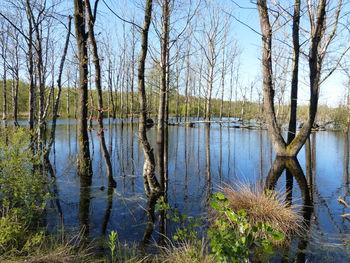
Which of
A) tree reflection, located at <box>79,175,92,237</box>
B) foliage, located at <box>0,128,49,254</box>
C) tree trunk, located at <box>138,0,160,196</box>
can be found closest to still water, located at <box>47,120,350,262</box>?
tree reflection, located at <box>79,175,92,237</box>

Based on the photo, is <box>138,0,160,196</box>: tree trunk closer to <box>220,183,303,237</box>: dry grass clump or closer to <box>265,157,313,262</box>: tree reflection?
<box>220,183,303,237</box>: dry grass clump

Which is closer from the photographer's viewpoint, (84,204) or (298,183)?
(84,204)

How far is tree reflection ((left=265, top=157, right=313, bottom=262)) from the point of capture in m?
3.77

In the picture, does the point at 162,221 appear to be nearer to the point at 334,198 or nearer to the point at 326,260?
the point at 326,260

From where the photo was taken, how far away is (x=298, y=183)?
726cm

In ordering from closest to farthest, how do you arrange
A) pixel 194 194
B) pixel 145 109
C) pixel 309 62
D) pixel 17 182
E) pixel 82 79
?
pixel 17 182 → pixel 145 109 → pixel 194 194 → pixel 82 79 → pixel 309 62


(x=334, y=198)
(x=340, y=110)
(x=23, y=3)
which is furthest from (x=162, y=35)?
(x=340, y=110)

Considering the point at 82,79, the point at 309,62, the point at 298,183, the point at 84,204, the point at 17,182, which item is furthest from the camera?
the point at 309,62

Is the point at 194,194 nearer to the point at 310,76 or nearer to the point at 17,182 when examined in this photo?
the point at 17,182

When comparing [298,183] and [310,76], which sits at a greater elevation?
[310,76]

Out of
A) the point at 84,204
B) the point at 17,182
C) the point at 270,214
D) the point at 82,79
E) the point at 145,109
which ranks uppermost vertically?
the point at 82,79

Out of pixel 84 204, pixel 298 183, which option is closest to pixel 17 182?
pixel 84 204

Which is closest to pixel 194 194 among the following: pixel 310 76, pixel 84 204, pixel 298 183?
pixel 84 204

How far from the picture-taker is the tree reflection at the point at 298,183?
3767 millimetres
